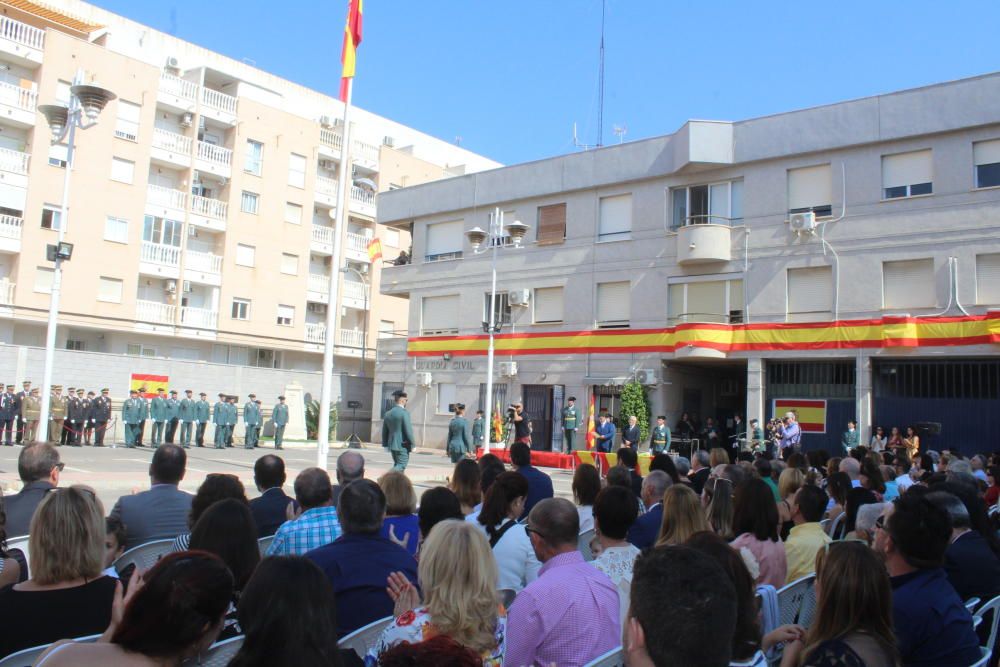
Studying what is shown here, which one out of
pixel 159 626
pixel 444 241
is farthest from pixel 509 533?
pixel 444 241

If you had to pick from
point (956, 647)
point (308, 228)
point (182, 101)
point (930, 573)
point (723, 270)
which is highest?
point (182, 101)

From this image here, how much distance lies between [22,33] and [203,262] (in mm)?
12437

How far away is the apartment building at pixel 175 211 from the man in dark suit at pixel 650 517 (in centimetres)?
2978

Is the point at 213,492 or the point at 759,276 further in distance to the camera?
the point at 759,276

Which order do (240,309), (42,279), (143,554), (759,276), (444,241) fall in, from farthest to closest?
1. (240,309)
2. (42,279)
3. (444,241)
4. (759,276)
5. (143,554)

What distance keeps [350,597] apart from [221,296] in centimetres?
3981

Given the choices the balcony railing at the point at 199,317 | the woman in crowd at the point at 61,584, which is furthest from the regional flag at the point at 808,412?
the balcony railing at the point at 199,317

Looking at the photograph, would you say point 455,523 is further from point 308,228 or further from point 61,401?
point 308,228

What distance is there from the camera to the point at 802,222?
77.5 ft

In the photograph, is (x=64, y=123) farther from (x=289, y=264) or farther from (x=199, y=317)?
(x=289, y=264)

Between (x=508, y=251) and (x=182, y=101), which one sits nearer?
(x=508, y=251)

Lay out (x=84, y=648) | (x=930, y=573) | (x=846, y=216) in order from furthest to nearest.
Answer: (x=846, y=216), (x=930, y=573), (x=84, y=648)

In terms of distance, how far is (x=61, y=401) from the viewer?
2611 cm

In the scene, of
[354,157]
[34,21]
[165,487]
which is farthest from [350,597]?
[354,157]
